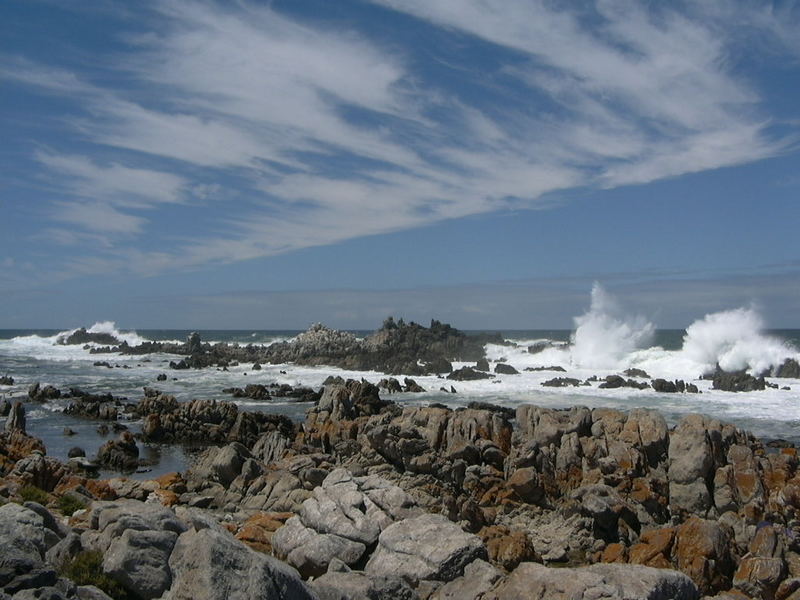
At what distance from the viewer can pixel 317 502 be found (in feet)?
48.1

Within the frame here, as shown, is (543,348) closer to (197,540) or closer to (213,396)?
(213,396)

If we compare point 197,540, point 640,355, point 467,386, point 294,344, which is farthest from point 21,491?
point 294,344

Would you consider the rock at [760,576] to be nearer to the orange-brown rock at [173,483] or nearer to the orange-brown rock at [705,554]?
the orange-brown rock at [705,554]

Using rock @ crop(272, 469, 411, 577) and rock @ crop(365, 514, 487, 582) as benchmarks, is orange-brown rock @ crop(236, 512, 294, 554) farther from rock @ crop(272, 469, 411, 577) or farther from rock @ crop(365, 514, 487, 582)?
rock @ crop(365, 514, 487, 582)

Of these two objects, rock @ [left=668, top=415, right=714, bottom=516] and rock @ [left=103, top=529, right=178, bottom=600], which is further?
rock @ [left=668, top=415, right=714, bottom=516]

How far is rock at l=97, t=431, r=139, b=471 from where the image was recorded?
1141 inches

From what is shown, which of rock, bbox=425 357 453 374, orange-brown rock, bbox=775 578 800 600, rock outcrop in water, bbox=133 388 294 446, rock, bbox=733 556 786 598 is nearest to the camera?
orange-brown rock, bbox=775 578 800 600

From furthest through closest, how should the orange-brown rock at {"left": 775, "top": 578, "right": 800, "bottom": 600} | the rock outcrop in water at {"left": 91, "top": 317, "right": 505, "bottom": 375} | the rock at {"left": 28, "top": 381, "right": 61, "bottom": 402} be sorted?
the rock outcrop in water at {"left": 91, "top": 317, "right": 505, "bottom": 375}
the rock at {"left": 28, "top": 381, "right": 61, "bottom": 402}
the orange-brown rock at {"left": 775, "top": 578, "right": 800, "bottom": 600}

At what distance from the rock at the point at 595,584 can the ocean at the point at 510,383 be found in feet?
68.7

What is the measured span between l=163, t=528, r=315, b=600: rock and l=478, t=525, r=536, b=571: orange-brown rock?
6.99m

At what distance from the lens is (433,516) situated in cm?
1341

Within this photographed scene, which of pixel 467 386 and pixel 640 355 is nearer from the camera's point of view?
pixel 467 386

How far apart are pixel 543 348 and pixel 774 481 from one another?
7158 centimetres

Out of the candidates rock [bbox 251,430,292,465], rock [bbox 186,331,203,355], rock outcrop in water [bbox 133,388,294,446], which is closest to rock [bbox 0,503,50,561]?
rock [bbox 251,430,292,465]
